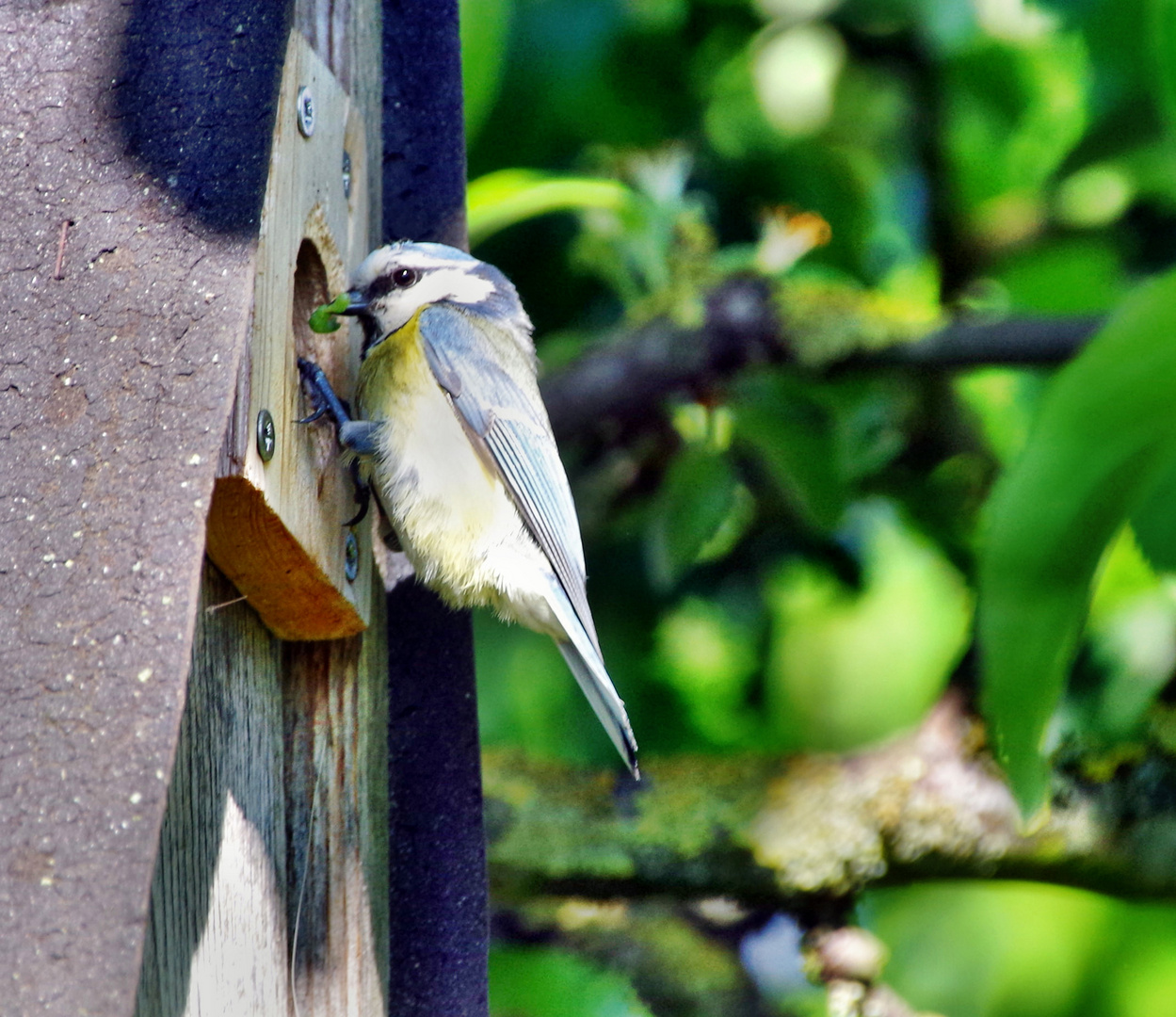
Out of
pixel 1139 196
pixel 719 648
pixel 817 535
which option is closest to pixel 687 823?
pixel 719 648

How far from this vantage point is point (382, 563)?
1.73 meters

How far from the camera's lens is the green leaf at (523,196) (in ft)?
7.40

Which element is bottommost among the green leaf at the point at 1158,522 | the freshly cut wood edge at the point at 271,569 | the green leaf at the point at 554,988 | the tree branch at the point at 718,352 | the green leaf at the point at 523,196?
the green leaf at the point at 554,988

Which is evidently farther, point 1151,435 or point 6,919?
point 1151,435

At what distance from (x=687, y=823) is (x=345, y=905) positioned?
3.13 ft

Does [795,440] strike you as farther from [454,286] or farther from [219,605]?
[219,605]

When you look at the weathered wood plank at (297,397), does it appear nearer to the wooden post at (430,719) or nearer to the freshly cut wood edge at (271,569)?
the freshly cut wood edge at (271,569)

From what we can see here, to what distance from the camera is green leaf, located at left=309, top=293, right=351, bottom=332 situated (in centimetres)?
149

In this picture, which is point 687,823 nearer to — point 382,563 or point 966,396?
point 382,563

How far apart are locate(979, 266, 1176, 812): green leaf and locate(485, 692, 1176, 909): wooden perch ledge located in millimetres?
561

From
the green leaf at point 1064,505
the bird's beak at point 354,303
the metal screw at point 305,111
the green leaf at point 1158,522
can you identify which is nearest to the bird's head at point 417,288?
the bird's beak at point 354,303

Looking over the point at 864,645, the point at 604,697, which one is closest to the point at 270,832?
the point at 604,697

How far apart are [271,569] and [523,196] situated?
3.57 feet

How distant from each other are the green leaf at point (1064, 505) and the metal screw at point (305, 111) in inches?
37.6
